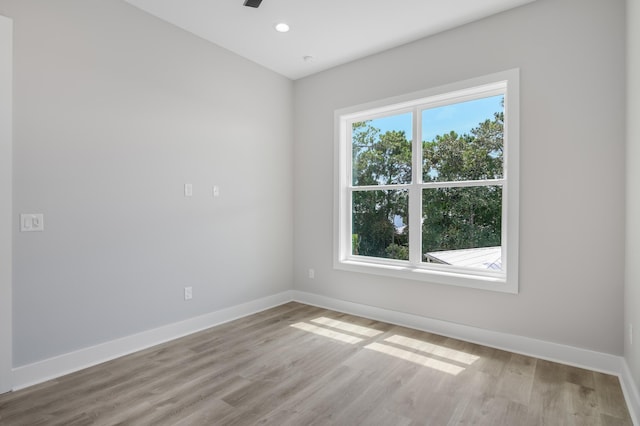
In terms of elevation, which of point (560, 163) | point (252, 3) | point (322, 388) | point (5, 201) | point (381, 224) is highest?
point (252, 3)

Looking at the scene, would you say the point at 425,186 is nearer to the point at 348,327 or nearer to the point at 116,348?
the point at 348,327

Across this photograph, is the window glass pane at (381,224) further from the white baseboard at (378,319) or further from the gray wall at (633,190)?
the gray wall at (633,190)

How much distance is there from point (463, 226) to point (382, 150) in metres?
1.26

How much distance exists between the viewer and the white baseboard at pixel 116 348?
232cm

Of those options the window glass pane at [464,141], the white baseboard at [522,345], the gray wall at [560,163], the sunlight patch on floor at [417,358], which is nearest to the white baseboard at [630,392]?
the white baseboard at [522,345]

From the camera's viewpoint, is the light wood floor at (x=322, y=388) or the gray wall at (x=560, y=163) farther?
the gray wall at (x=560, y=163)

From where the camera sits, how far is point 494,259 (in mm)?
3092

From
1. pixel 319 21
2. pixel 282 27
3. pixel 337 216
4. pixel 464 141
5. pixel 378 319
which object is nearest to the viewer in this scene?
pixel 319 21

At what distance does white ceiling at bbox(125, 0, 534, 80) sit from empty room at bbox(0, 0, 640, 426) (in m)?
0.02

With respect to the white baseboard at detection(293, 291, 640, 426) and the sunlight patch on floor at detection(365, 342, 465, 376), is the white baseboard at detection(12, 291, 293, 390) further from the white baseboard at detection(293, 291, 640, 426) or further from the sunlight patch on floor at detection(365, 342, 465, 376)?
the sunlight patch on floor at detection(365, 342, 465, 376)

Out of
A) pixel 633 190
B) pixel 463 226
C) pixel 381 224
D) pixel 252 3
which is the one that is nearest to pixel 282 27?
pixel 252 3

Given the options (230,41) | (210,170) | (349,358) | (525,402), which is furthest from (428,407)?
(230,41)

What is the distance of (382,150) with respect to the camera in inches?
153

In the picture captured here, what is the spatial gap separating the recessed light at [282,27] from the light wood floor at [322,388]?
2964mm
